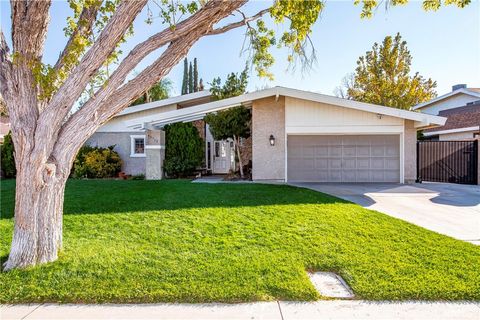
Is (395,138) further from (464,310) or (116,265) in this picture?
(116,265)

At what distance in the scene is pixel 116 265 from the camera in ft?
14.5

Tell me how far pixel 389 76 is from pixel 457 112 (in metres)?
6.01

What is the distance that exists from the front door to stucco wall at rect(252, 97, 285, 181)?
5864 mm

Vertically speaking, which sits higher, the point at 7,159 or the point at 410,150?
the point at 410,150

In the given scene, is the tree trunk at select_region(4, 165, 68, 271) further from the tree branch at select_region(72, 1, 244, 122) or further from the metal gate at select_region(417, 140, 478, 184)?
the metal gate at select_region(417, 140, 478, 184)

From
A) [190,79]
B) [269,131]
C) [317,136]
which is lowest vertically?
[317,136]

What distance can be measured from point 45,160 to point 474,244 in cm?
699

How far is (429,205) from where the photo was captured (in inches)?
346

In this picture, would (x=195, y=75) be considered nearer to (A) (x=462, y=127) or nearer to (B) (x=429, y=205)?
(A) (x=462, y=127)

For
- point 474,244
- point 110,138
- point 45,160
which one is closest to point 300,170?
point 474,244

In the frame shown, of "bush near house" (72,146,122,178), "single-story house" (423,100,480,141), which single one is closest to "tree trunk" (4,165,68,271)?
"bush near house" (72,146,122,178)

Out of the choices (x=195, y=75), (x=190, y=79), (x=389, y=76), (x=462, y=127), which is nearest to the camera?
(x=462, y=127)

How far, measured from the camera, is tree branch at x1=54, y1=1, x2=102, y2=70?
4.65m

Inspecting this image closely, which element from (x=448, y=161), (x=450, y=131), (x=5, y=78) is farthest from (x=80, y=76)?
(x=450, y=131)
